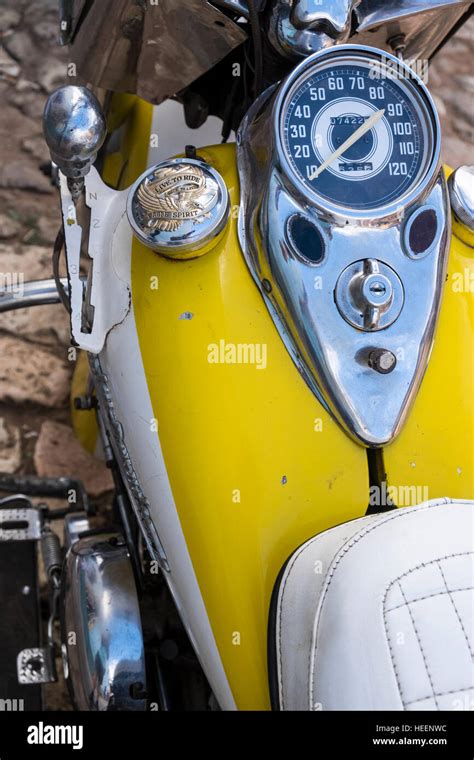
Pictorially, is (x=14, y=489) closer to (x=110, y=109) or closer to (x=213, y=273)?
(x=110, y=109)

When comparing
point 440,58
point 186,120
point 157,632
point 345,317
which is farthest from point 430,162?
point 440,58

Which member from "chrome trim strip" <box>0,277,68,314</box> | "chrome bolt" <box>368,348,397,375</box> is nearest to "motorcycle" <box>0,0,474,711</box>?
"chrome bolt" <box>368,348,397,375</box>

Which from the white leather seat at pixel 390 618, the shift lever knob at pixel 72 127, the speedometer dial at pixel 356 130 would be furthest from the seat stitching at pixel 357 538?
the shift lever knob at pixel 72 127

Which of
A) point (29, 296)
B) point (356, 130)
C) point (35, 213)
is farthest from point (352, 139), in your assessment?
point (35, 213)

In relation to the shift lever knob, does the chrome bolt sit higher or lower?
lower

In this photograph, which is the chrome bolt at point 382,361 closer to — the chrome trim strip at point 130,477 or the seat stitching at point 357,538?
the seat stitching at point 357,538

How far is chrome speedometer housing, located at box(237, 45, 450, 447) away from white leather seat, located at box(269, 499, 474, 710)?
0.20m

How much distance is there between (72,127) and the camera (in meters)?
1.18

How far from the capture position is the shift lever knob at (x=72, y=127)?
3.88ft

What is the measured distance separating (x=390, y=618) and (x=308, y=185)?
552 mm

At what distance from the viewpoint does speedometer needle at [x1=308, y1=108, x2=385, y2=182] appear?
47.6 inches

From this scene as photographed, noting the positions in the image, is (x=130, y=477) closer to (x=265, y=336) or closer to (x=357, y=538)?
(x=265, y=336)

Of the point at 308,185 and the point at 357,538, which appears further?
the point at 308,185

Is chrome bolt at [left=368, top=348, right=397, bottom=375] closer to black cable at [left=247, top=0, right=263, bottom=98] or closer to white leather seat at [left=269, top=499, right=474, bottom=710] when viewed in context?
white leather seat at [left=269, top=499, right=474, bottom=710]
